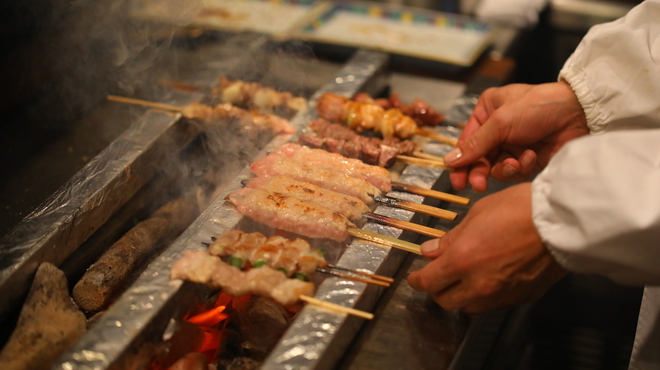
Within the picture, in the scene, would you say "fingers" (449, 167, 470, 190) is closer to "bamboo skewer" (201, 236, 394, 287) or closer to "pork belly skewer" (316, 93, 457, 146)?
"pork belly skewer" (316, 93, 457, 146)

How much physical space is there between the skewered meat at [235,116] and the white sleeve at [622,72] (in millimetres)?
2155

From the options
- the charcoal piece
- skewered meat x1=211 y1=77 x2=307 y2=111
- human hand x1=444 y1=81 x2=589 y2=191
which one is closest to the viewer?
the charcoal piece

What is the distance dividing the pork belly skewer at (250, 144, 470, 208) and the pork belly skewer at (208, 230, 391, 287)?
603mm

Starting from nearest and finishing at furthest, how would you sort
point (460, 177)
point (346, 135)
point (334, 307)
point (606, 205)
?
point (606, 205) < point (334, 307) < point (460, 177) < point (346, 135)

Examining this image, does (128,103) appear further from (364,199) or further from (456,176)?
(456,176)

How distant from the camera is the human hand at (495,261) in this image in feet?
7.97

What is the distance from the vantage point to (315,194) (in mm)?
3318

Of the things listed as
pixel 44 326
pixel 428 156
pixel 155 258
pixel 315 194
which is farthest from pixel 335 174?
pixel 44 326

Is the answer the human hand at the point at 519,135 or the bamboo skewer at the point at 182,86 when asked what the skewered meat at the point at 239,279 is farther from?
the bamboo skewer at the point at 182,86

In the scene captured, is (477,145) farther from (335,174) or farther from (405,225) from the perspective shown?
(335,174)

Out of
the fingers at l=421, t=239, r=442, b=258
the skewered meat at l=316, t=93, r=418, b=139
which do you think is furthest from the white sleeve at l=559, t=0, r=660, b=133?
the fingers at l=421, t=239, r=442, b=258

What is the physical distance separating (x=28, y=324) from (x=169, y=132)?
1.76 metres

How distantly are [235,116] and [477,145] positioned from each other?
75.6 inches

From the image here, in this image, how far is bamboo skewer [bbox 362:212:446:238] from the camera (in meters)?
3.17
